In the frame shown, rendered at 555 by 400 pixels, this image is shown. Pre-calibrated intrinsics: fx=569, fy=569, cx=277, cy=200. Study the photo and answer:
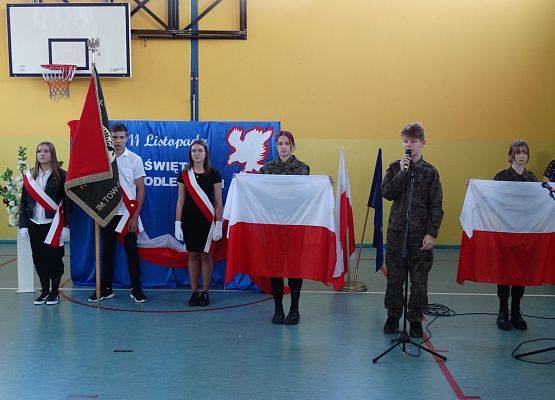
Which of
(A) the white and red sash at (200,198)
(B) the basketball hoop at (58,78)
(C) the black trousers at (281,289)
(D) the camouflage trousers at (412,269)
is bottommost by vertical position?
(C) the black trousers at (281,289)

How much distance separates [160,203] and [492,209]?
10.1 ft

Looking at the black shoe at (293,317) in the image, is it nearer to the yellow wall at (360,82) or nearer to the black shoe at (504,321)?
the black shoe at (504,321)

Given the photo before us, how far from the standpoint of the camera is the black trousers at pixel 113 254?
518cm

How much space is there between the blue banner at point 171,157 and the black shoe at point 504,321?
7.60ft

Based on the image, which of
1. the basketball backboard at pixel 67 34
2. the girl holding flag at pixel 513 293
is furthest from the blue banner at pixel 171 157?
the basketball backboard at pixel 67 34

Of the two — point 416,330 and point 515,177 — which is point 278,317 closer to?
point 416,330

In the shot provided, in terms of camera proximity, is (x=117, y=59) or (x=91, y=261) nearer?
(x=91, y=261)

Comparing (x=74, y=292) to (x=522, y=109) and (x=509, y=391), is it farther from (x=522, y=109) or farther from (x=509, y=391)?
(x=522, y=109)

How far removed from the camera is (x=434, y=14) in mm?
7930

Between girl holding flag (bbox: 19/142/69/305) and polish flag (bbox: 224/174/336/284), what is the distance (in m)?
1.53

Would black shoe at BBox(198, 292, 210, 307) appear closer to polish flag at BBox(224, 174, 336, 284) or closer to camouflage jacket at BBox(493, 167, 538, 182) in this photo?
polish flag at BBox(224, 174, 336, 284)

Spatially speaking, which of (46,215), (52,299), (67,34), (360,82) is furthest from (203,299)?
(67,34)

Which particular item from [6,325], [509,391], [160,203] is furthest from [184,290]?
[509,391]

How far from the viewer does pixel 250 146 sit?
18.1ft
